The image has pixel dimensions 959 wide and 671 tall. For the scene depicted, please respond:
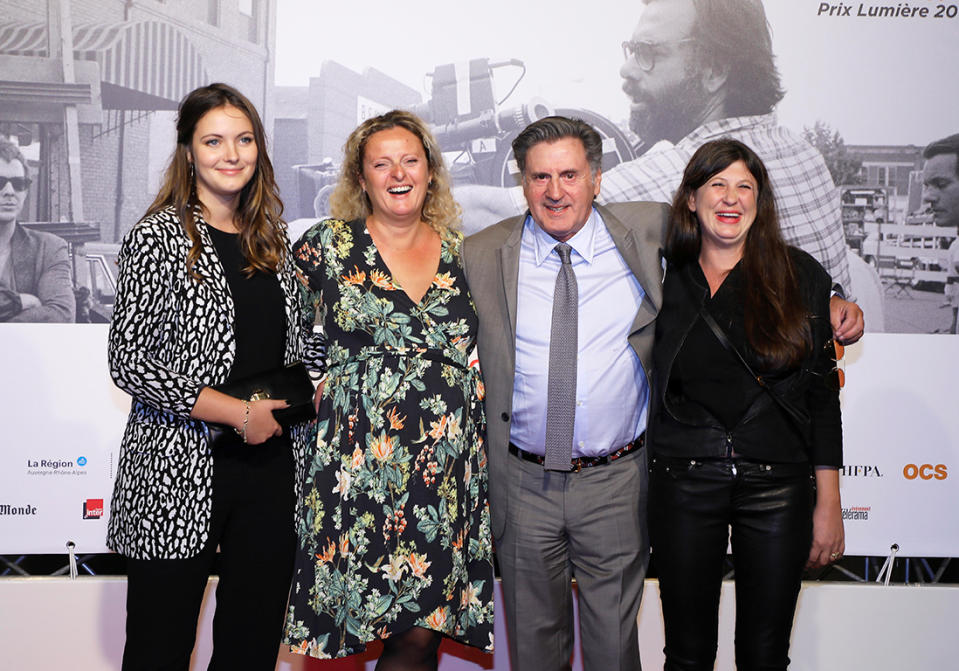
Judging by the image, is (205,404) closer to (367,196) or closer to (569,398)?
(367,196)

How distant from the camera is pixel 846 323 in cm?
201

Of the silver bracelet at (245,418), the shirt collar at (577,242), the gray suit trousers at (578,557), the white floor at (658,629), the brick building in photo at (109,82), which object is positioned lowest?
the white floor at (658,629)

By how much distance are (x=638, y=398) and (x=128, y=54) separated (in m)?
2.28

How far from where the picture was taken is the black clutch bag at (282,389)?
1.79 metres

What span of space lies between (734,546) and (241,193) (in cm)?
155

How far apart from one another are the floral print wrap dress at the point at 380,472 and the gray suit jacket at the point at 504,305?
108mm

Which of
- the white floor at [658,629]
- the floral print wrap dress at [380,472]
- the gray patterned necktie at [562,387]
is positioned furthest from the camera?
the white floor at [658,629]

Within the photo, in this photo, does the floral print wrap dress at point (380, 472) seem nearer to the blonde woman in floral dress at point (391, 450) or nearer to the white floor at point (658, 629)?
the blonde woman in floral dress at point (391, 450)

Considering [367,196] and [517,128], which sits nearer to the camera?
[367,196]

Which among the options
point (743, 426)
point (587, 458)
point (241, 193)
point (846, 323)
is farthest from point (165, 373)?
point (846, 323)

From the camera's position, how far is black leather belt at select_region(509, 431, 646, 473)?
2123 millimetres

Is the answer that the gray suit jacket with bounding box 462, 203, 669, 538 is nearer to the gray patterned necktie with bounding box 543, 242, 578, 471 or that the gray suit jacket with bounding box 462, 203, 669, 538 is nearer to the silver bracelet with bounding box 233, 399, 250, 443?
the gray patterned necktie with bounding box 543, 242, 578, 471

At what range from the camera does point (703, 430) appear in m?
1.92

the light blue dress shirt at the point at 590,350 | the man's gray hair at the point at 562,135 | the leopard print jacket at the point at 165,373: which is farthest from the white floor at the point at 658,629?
the man's gray hair at the point at 562,135
